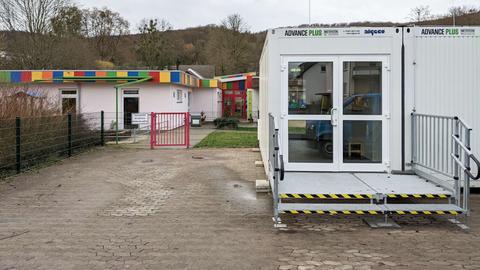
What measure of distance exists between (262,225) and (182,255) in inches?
63.2

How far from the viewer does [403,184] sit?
23.9 feet

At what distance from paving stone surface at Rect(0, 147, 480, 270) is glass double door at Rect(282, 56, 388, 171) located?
1314 millimetres

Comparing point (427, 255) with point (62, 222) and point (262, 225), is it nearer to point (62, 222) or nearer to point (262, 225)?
point (262, 225)

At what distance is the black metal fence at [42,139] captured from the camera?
10906 millimetres

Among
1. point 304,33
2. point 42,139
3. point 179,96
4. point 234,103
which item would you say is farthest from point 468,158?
Answer: point 234,103

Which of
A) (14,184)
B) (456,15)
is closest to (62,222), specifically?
(14,184)

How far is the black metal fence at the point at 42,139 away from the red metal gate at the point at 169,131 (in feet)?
6.88

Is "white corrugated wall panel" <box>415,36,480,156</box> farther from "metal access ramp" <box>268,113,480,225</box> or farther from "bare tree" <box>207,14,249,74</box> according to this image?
"bare tree" <box>207,14,249,74</box>

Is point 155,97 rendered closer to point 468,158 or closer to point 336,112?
point 336,112

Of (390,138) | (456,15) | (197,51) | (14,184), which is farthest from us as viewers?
(197,51)

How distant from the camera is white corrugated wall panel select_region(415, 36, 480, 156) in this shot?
8312 millimetres

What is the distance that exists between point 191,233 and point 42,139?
822cm

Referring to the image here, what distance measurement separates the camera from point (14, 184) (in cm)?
963

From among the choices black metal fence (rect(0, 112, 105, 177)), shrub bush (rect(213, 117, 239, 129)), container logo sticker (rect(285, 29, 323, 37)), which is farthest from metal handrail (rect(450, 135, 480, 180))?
shrub bush (rect(213, 117, 239, 129))
